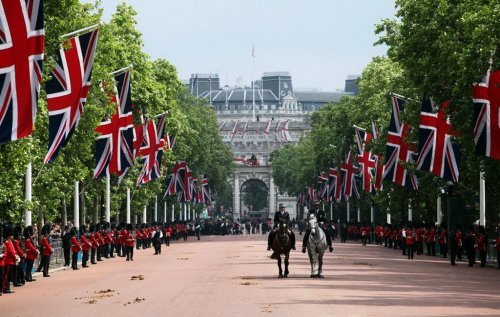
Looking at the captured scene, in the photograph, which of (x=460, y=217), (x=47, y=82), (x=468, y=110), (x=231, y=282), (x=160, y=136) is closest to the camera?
(x=231, y=282)

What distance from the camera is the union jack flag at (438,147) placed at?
176 ft

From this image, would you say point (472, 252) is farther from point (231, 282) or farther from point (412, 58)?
point (231, 282)

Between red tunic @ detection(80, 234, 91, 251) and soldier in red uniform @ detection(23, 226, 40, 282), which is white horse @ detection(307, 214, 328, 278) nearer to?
soldier in red uniform @ detection(23, 226, 40, 282)

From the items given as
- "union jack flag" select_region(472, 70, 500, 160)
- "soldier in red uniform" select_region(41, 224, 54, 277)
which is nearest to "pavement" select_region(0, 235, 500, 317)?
"soldier in red uniform" select_region(41, 224, 54, 277)

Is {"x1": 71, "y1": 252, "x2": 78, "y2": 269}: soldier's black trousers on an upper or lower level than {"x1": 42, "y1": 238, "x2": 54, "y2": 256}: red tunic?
lower

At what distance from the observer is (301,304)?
91.5 ft

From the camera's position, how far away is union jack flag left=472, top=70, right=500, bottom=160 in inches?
1689

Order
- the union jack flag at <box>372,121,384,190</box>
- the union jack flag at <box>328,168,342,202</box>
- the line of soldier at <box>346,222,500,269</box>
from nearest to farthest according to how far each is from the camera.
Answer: the line of soldier at <box>346,222,500,269</box> → the union jack flag at <box>372,121,384,190</box> → the union jack flag at <box>328,168,342,202</box>

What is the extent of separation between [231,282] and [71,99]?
6.89 metres

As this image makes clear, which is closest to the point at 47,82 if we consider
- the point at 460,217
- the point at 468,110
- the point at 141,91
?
the point at 468,110

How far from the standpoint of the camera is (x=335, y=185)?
366 feet

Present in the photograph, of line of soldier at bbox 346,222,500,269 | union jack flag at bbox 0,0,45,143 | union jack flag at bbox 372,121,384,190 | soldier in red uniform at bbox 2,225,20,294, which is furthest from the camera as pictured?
union jack flag at bbox 372,121,384,190

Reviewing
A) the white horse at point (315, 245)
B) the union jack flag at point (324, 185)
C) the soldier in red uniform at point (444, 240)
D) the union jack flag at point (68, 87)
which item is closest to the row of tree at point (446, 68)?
the soldier in red uniform at point (444, 240)

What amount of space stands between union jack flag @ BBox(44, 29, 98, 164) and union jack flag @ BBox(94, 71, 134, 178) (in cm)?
1262
